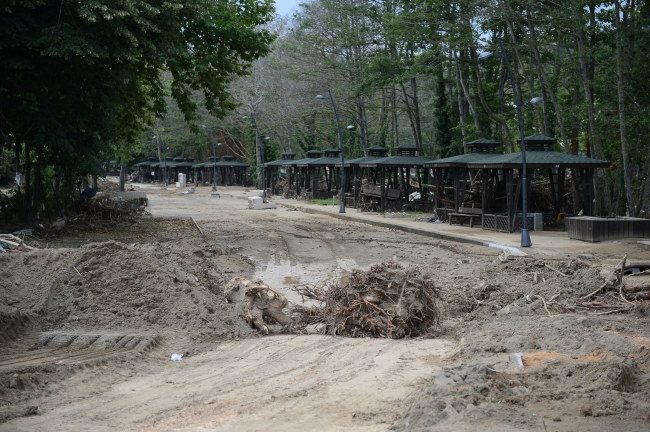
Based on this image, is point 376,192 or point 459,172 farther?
point 376,192

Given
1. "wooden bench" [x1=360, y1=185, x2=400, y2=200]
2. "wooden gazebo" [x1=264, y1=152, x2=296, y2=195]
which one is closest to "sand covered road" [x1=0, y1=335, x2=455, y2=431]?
"wooden bench" [x1=360, y1=185, x2=400, y2=200]

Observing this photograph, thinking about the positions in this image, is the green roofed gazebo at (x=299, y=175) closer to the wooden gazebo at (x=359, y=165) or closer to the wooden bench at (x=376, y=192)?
the wooden gazebo at (x=359, y=165)

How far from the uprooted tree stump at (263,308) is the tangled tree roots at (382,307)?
34 centimetres

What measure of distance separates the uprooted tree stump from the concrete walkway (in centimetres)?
1052

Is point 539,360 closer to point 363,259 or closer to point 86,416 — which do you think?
point 86,416

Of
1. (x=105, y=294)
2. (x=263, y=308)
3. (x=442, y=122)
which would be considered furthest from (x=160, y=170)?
(x=263, y=308)

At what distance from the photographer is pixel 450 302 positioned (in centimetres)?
1200

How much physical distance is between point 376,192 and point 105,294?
29410mm

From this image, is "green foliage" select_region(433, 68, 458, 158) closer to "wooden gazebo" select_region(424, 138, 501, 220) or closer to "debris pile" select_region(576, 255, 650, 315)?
"wooden gazebo" select_region(424, 138, 501, 220)

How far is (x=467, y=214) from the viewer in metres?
29.2

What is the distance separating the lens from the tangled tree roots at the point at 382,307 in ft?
32.3

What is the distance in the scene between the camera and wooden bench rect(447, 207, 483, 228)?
28812 millimetres

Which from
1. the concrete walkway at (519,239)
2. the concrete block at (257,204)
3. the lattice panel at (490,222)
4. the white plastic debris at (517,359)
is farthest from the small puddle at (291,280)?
the concrete block at (257,204)

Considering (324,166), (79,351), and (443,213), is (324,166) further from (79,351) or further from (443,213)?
(79,351)
